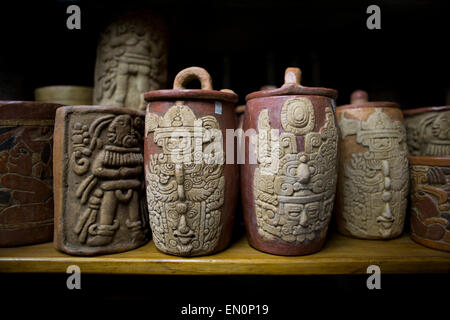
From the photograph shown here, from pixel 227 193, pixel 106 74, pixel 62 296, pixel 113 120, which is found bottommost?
pixel 62 296

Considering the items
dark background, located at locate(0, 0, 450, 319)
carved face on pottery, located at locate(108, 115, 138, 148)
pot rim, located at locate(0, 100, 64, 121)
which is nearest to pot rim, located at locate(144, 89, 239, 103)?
carved face on pottery, located at locate(108, 115, 138, 148)

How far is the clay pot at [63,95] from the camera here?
154 centimetres

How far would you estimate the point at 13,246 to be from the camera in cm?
117

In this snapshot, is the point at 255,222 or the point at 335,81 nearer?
the point at 255,222

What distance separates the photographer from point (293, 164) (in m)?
1.04

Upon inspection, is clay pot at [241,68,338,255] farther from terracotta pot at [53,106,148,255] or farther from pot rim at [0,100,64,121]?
pot rim at [0,100,64,121]

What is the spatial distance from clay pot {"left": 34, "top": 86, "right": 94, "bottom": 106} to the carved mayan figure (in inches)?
4.4

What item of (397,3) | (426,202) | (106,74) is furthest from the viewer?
(106,74)

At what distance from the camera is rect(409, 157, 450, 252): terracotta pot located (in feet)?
3.63

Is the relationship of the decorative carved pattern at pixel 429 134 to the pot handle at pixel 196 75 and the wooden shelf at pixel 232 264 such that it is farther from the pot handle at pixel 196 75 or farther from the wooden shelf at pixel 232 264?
the pot handle at pixel 196 75

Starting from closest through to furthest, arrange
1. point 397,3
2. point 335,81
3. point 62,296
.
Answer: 1. point 397,3
2. point 62,296
3. point 335,81

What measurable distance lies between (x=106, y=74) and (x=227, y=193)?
94cm

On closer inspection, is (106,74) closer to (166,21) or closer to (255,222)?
(166,21)

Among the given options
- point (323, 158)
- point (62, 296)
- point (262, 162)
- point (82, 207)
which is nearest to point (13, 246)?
point (82, 207)
